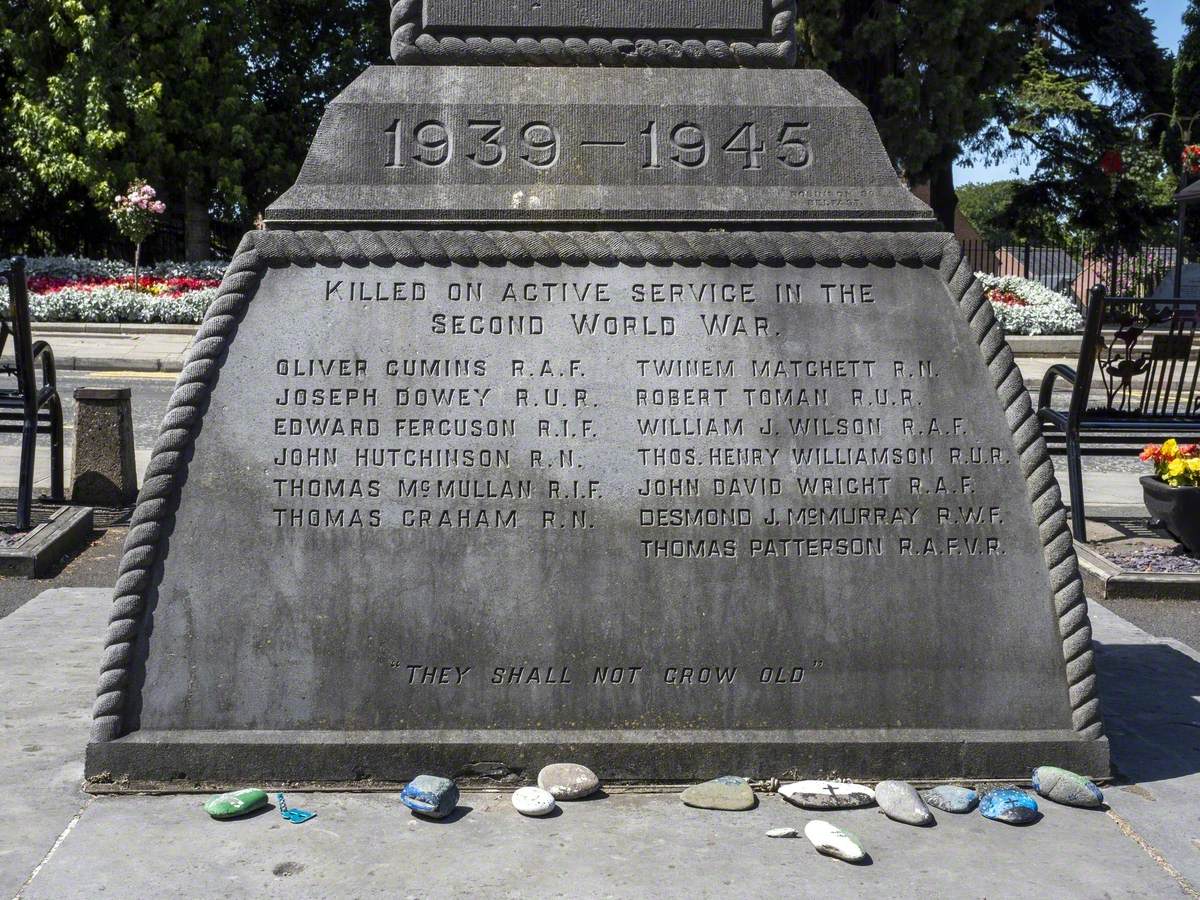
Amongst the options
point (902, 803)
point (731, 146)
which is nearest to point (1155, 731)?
point (902, 803)

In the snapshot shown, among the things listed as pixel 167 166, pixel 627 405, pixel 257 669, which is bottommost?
pixel 257 669

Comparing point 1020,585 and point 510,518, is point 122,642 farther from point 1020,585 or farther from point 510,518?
point 1020,585

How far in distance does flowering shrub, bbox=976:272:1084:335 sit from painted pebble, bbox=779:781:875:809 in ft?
68.8

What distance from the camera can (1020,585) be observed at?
382 cm

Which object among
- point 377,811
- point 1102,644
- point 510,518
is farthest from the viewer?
point 1102,644

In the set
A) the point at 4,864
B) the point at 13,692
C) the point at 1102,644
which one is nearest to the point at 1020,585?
the point at 1102,644

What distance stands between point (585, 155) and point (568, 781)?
177 centimetres

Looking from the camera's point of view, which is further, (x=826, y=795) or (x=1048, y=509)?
(x=1048, y=509)

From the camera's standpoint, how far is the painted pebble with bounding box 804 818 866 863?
10.7 feet

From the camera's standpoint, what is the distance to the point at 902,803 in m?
3.56

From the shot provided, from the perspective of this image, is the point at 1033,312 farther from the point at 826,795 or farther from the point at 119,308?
the point at 826,795

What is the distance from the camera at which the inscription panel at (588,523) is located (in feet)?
12.3

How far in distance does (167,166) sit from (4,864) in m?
31.0

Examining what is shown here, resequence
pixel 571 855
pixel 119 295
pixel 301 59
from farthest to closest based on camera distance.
Result: pixel 301 59, pixel 119 295, pixel 571 855
